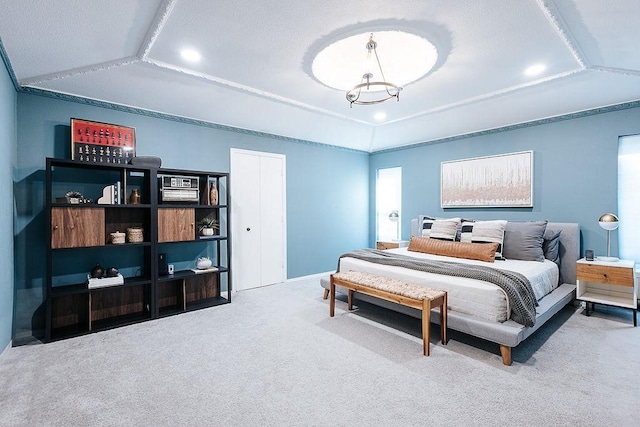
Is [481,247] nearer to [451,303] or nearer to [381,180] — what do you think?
[451,303]

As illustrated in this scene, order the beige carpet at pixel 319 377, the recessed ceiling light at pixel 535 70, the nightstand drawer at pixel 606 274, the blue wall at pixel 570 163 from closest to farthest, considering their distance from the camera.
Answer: the beige carpet at pixel 319 377 → the recessed ceiling light at pixel 535 70 → the nightstand drawer at pixel 606 274 → the blue wall at pixel 570 163

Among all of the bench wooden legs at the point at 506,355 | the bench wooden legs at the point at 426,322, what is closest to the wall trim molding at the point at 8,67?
the bench wooden legs at the point at 426,322

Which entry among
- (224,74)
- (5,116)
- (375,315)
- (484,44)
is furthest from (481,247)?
(5,116)

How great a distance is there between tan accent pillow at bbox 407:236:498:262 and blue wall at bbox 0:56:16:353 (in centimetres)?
445

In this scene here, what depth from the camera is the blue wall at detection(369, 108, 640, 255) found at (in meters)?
3.72

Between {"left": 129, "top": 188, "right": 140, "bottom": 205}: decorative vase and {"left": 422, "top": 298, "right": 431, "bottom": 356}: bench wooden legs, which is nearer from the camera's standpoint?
{"left": 422, "top": 298, "right": 431, "bottom": 356}: bench wooden legs

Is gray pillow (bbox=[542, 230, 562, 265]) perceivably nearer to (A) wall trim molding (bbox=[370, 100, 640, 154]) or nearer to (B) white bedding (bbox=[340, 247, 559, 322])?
(B) white bedding (bbox=[340, 247, 559, 322])

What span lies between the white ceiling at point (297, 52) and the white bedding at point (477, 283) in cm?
206

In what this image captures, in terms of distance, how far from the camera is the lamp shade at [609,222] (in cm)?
342

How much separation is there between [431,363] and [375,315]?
113cm

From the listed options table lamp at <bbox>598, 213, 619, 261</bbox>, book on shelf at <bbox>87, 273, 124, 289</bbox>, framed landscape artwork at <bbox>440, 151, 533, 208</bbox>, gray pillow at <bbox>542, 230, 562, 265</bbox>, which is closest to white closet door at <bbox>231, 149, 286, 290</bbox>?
book on shelf at <bbox>87, 273, 124, 289</bbox>

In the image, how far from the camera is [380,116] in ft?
15.9

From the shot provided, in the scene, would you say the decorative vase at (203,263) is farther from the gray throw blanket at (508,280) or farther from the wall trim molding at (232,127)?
the gray throw blanket at (508,280)

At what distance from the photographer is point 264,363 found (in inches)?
98.3
